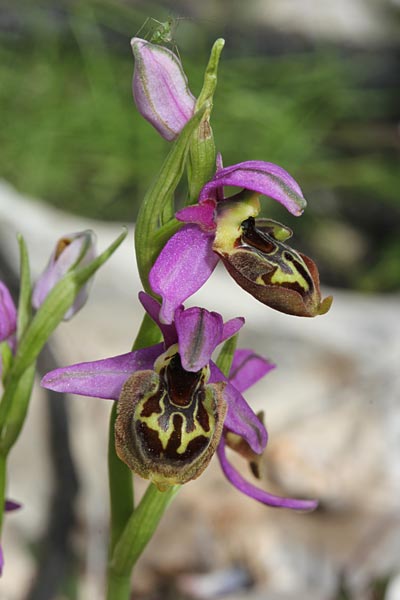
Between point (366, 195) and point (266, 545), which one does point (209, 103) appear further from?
point (366, 195)

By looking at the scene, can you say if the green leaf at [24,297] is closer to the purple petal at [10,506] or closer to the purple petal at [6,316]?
the purple petal at [6,316]

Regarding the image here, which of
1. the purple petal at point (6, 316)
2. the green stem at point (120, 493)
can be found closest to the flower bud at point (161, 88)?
the green stem at point (120, 493)

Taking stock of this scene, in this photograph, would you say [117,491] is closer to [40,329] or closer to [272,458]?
[40,329]

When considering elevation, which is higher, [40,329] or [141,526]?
[40,329]

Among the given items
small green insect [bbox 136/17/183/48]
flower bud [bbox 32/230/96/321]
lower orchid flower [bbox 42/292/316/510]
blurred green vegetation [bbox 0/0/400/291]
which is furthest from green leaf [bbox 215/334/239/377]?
blurred green vegetation [bbox 0/0/400/291]

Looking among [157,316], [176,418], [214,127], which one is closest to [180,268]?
[157,316]
